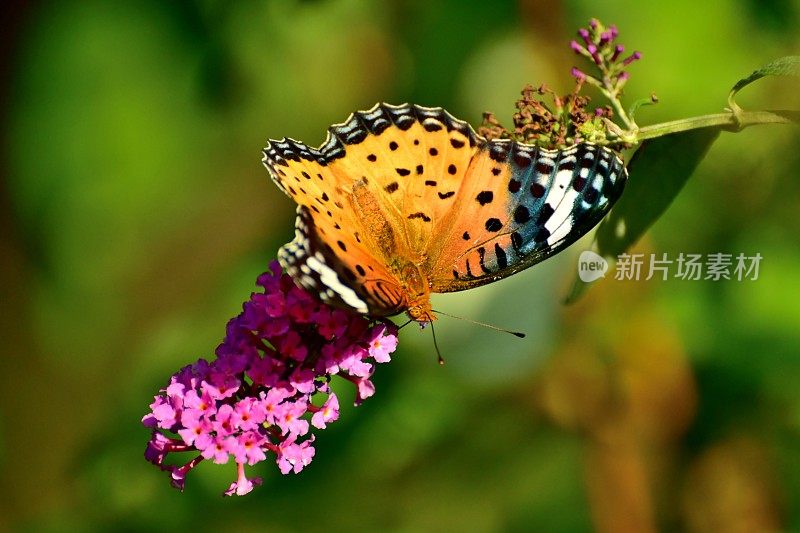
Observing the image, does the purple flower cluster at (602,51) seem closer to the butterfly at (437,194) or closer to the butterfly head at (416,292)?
the butterfly at (437,194)

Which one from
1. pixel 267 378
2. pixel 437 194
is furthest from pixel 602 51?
pixel 267 378

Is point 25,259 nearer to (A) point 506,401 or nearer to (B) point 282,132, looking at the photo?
(B) point 282,132

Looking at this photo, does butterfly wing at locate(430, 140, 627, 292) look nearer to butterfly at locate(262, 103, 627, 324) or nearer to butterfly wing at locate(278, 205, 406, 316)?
butterfly at locate(262, 103, 627, 324)

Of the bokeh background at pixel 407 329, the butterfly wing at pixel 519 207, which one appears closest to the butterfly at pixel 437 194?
the butterfly wing at pixel 519 207

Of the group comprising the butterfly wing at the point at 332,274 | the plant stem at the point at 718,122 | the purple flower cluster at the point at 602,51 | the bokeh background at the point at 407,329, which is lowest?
the bokeh background at the point at 407,329

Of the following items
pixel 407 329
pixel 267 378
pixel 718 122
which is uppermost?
pixel 718 122

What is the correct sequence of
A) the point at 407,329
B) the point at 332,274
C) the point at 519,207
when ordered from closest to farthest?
the point at 332,274 → the point at 519,207 → the point at 407,329

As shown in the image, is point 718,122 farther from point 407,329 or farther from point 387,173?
point 407,329

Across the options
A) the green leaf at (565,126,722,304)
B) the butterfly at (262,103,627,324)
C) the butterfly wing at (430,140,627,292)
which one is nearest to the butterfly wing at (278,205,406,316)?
the butterfly at (262,103,627,324)
